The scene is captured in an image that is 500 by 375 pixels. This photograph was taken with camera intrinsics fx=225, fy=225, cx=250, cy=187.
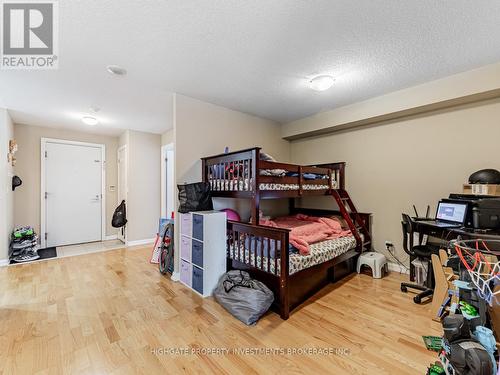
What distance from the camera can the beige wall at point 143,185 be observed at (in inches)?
181

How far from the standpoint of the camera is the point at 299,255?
232 cm

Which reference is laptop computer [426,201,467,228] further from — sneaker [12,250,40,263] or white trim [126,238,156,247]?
sneaker [12,250,40,263]

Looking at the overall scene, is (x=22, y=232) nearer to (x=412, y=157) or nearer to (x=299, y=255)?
(x=299, y=255)

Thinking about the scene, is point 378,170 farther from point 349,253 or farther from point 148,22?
point 148,22

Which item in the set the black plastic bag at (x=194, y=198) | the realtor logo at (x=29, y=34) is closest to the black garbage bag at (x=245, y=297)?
the black plastic bag at (x=194, y=198)

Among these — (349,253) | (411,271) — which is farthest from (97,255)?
(411,271)

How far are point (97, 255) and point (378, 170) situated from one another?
4873mm

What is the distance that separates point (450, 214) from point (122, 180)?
5611 mm

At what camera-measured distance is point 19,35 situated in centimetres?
176

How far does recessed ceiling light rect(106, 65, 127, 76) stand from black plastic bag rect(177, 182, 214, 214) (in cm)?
139

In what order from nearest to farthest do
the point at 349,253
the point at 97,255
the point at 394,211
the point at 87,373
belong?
the point at 87,373 < the point at 349,253 < the point at 394,211 < the point at 97,255

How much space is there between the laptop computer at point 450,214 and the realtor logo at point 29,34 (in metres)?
3.84

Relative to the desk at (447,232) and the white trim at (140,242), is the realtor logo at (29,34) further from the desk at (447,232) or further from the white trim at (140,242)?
the desk at (447,232)

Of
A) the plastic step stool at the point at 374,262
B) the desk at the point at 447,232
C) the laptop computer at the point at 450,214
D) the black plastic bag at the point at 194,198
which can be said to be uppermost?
the black plastic bag at the point at 194,198
